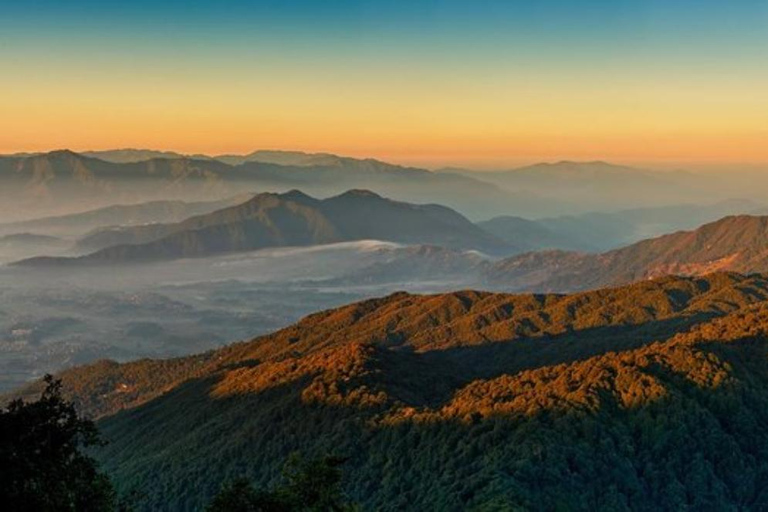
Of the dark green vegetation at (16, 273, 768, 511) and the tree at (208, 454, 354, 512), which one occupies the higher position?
the tree at (208, 454, 354, 512)

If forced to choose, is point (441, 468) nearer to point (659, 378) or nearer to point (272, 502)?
point (659, 378)

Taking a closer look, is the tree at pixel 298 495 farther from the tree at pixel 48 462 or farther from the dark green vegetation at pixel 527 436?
the dark green vegetation at pixel 527 436

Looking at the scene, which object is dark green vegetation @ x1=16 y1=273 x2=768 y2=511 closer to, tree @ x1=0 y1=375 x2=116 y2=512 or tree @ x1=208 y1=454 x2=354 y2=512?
tree @ x1=208 y1=454 x2=354 y2=512

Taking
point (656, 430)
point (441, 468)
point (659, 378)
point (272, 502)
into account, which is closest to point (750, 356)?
point (659, 378)

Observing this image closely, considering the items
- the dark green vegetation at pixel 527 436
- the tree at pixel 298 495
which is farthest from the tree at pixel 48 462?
the dark green vegetation at pixel 527 436

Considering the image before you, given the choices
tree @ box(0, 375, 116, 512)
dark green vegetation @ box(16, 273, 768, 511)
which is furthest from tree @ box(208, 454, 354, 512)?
dark green vegetation @ box(16, 273, 768, 511)

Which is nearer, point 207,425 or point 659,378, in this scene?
point 659,378
